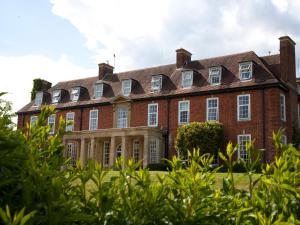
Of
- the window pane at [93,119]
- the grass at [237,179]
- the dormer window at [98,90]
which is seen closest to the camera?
the grass at [237,179]

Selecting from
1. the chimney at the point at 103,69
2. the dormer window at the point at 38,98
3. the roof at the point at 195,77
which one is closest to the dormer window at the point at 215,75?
the roof at the point at 195,77

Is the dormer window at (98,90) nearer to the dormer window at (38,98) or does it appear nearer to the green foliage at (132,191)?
the dormer window at (38,98)

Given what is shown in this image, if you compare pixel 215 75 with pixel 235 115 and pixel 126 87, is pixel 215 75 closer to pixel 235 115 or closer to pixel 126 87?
pixel 235 115

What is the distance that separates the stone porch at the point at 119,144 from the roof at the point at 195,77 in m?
3.58

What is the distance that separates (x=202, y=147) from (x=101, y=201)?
2734 cm

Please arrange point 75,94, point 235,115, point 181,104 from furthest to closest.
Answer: point 75,94 < point 181,104 < point 235,115

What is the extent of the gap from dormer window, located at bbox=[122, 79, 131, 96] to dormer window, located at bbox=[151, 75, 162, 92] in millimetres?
2552

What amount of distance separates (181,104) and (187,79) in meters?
2.16

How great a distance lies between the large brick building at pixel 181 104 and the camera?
95.9 ft

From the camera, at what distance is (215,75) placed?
31.8 meters

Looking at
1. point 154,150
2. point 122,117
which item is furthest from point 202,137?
point 122,117

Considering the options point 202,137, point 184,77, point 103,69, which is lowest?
point 202,137

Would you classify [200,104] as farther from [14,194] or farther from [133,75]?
[14,194]

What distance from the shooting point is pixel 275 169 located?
276 centimetres
